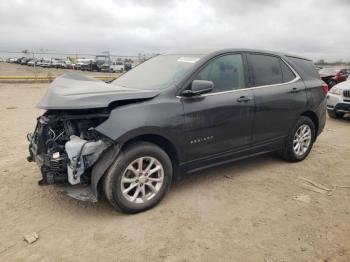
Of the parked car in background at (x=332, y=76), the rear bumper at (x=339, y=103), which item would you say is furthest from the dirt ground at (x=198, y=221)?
the parked car in background at (x=332, y=76)

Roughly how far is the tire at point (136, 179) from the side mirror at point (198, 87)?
72cm

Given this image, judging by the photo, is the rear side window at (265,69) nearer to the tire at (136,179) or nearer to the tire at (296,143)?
the tire at (296,143)

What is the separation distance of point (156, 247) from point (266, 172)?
249cm

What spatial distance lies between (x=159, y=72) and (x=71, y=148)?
1.62 m

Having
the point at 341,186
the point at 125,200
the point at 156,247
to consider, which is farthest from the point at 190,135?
the point at 341,186

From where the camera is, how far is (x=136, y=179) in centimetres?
355

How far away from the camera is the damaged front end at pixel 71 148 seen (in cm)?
334

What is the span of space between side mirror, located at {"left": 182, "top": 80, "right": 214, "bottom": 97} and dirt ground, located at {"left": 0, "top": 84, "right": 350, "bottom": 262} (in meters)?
1.26

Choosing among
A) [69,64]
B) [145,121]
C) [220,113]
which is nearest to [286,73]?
[220,113]

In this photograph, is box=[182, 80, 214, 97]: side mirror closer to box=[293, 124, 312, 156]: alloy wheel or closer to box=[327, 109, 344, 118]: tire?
box=[293, 124, 312, 156]: alloy wheel

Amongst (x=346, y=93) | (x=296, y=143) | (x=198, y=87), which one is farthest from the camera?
(x=346, y=93)

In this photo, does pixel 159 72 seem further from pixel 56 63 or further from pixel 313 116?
pixel 56 63

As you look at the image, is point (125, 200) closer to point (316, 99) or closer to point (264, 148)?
point (264, 148)

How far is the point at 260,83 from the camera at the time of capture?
4613 millimetres
